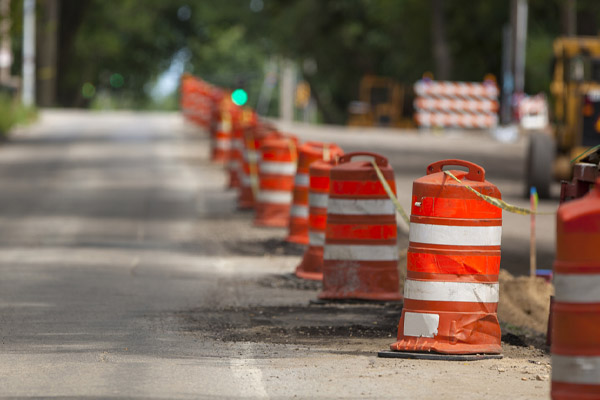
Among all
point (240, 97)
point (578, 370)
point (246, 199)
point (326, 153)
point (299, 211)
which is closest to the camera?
point (578, 370)

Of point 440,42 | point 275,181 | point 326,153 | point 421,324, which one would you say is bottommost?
point 421,324

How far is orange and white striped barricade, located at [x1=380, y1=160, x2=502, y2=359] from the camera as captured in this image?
883 centimetres

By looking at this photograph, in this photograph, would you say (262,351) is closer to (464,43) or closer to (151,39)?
(464,43)

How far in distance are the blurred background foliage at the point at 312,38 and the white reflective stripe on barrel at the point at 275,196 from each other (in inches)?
534

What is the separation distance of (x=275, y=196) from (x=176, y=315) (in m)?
7.08

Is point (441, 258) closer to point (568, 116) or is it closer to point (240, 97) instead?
point (568, 116)

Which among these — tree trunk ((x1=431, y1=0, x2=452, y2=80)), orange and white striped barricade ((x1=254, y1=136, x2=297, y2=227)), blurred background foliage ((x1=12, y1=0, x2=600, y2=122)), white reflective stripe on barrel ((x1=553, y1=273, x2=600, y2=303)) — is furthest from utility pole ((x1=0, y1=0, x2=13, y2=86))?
white reflective stripe on barrel ((x1=553, y1=273, x2=600, y2=303))

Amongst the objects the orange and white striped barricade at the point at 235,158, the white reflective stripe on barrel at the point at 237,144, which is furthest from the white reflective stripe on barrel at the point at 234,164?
the white reflective stripe on barrel at the point at 237,144

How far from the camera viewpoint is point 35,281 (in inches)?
497

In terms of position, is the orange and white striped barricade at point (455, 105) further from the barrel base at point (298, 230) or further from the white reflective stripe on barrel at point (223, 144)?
the barrel base at point (298, 230)

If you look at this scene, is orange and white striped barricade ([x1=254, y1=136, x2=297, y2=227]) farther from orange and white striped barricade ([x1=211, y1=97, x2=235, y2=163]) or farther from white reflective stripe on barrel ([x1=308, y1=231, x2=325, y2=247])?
orange and white striped barricade ([x1=211, y1=97, x2=235, y2=163])

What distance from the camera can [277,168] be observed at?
1748 centimetres

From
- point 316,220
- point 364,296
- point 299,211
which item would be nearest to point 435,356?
point 364,296

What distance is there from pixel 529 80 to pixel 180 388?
47.3 meters
